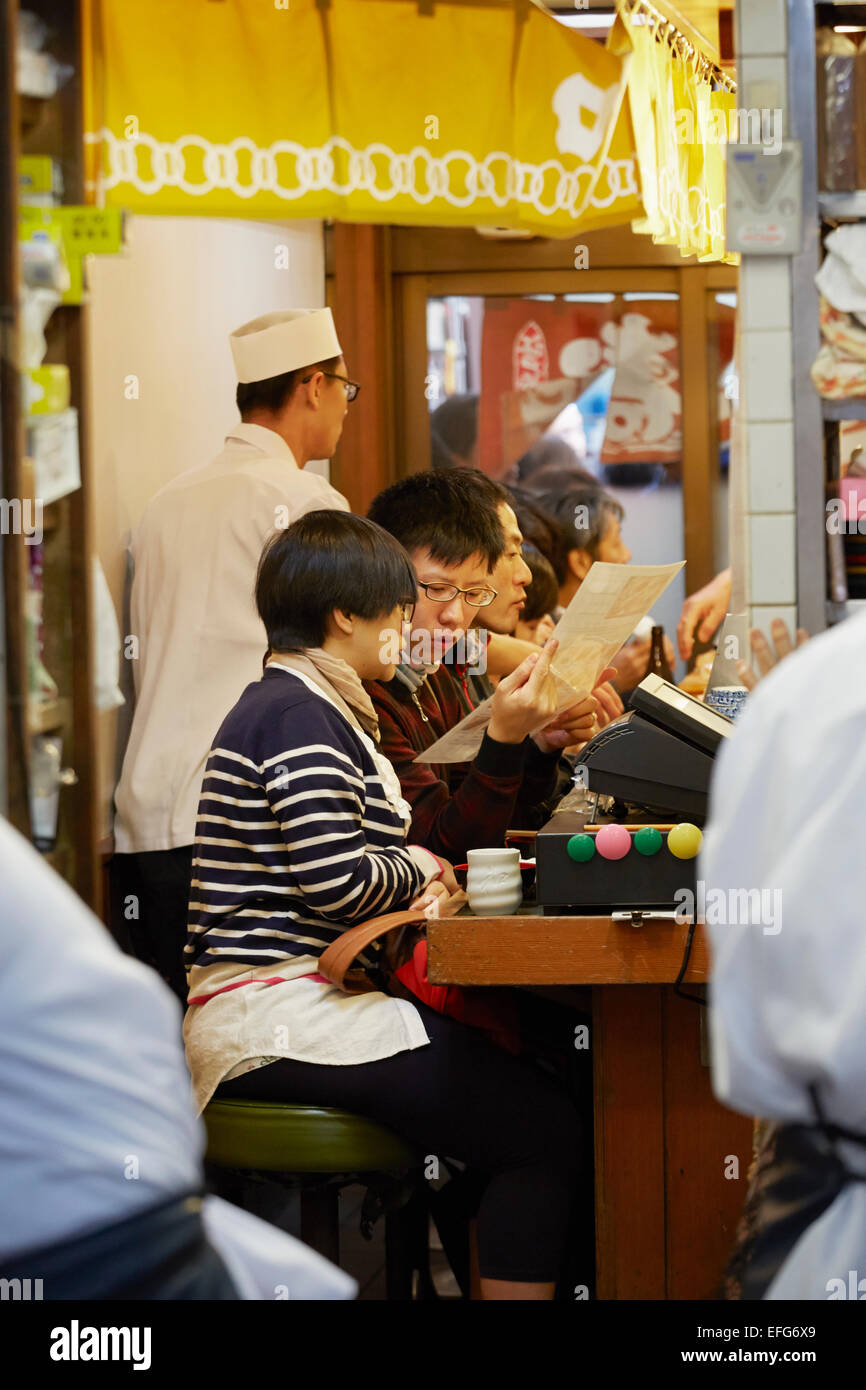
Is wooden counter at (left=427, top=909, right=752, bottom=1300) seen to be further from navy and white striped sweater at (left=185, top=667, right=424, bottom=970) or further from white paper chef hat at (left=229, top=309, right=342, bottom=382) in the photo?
white paper chef hat at (left=229, top=309, right=342, bottom=382)

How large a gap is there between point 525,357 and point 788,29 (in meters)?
3.94

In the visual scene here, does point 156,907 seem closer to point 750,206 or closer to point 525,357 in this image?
point 750,206

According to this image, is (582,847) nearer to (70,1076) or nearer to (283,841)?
(283,841)

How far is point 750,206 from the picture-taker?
5.51 ft

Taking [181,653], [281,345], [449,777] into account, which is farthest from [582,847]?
[281,345]

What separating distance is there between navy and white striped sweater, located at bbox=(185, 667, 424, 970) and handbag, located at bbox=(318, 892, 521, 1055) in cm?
5

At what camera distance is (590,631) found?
94.1 inches

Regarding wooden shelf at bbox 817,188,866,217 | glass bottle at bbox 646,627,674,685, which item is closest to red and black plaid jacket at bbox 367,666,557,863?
glass bottle at bbox 646,627,674,685

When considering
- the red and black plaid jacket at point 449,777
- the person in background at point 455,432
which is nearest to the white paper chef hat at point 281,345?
the red and black plaid jacket at point 449,777

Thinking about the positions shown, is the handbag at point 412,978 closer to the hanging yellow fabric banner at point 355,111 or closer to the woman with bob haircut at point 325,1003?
the woman with bob haircut at point 325,1003

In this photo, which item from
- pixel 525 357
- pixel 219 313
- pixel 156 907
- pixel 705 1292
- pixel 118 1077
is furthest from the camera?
pixel 525 357

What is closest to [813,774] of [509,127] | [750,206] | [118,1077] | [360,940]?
[118,1077]

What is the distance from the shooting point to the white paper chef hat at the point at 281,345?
3.46 m

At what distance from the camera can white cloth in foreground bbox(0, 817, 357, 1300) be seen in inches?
40.2
